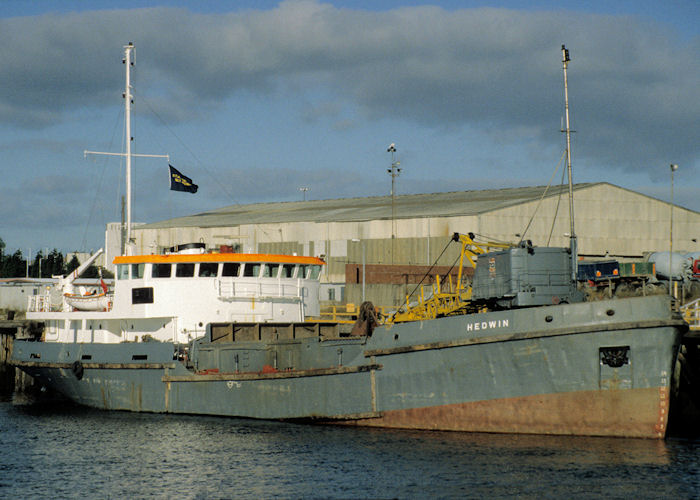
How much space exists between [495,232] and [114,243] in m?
34.8

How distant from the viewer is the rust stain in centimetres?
2030

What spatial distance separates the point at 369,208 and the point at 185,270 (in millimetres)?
36821

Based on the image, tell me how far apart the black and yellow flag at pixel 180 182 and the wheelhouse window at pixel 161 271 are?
3.54 meters

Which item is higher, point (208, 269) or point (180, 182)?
point (180, 182)

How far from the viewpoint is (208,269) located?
28031 mm

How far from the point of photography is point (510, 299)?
926 inches

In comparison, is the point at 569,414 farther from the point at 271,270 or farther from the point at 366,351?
the point at 271,270

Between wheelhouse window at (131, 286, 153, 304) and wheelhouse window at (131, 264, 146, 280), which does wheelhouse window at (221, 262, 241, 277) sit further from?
wheelhouse window at (131, 264, 146, 280)

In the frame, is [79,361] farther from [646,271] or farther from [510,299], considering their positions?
[646,271]

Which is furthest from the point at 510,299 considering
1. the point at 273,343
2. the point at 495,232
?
the point at 495,232

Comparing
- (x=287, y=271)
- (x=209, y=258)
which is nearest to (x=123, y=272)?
(x=209, y=258)

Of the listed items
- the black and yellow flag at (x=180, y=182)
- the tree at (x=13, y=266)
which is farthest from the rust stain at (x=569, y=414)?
the tree at (x=13, y=266)

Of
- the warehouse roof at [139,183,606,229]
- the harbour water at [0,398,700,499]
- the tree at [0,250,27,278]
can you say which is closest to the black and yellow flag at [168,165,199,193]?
the harbour water at [0,398,700,499]

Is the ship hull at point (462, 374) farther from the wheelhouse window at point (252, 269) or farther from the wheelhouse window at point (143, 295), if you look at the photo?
the wheelhouse window at point (252, 269)
